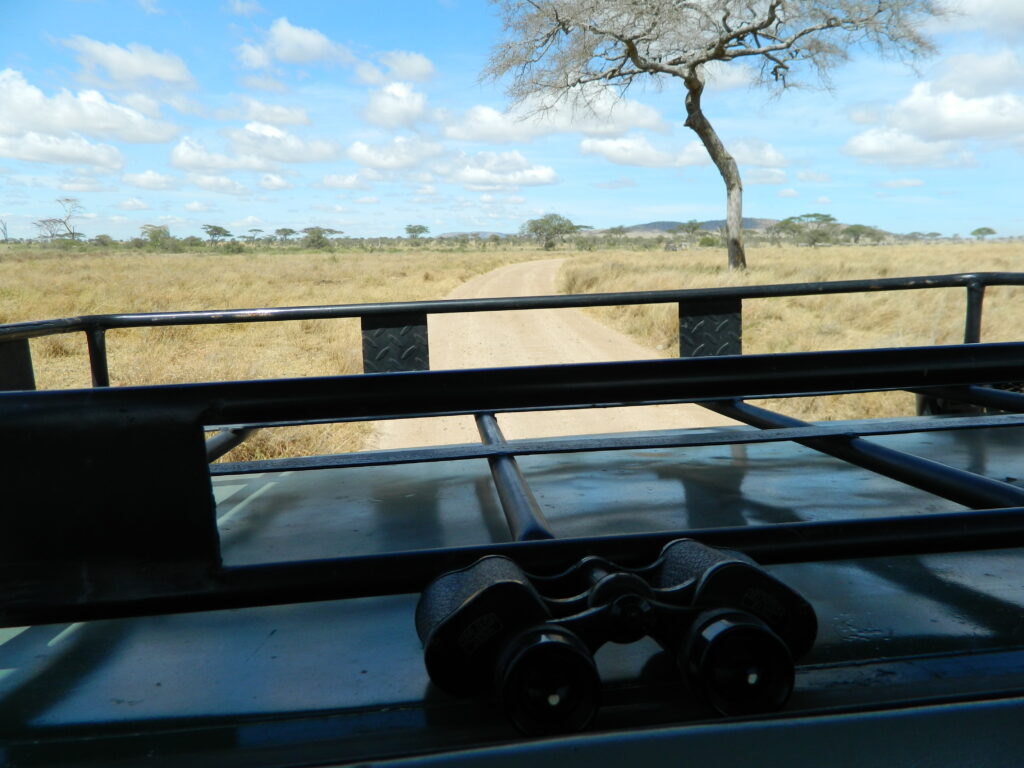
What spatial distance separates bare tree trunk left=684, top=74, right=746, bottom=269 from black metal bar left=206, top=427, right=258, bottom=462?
25.5 meters

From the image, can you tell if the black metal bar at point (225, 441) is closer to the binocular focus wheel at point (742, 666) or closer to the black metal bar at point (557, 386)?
the black metal bar at point (557, 386)

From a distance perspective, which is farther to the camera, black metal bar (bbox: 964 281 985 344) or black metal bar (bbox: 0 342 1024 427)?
black metal bar (bbox: 964 281 985 344)

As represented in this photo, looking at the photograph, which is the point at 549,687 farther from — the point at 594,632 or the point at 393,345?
the point at 393,345

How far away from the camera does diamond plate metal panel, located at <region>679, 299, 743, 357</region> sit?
126 inches

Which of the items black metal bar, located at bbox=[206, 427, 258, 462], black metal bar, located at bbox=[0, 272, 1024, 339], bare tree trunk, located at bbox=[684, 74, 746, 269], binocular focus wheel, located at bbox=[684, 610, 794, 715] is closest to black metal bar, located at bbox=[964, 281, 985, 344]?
black metal bar, located at bbox=[0, 272, 1024, 339]

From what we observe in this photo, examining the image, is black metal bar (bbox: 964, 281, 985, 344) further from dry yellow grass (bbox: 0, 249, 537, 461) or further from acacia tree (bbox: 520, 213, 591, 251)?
acacia tree (bbox: 520, 213, 591, 251)

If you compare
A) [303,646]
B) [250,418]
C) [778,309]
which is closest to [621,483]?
[303,646]

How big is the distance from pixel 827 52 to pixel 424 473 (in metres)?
26.9

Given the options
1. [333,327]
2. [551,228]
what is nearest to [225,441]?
[333,327]

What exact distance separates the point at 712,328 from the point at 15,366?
222 centimetres

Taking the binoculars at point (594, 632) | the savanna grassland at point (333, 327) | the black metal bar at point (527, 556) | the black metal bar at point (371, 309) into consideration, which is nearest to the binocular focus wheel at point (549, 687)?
the binoculars at point (594, 632)

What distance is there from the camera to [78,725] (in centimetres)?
101

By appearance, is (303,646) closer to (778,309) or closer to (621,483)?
(621,483)

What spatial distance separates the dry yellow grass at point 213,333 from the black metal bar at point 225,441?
352 centimetres
